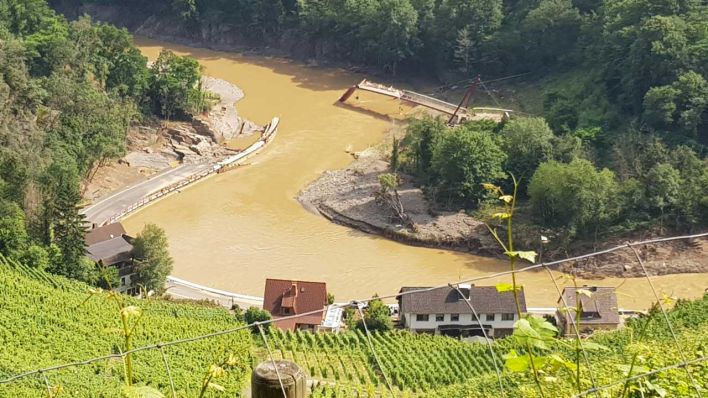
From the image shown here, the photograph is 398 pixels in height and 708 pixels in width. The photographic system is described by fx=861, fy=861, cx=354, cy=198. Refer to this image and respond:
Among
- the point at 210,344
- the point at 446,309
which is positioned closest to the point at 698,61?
the point at 446,309

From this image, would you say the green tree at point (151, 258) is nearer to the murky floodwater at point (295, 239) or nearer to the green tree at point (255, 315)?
the murky floodwater at point (295, 239)

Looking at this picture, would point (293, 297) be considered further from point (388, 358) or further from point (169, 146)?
point (169, 146)

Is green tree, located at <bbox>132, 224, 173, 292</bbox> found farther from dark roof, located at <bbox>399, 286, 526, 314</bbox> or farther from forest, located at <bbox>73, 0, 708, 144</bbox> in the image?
forest, located at <bbox>73, 0, 708, 144</bbox>

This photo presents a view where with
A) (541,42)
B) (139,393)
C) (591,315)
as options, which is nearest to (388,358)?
Answer: (591,315)

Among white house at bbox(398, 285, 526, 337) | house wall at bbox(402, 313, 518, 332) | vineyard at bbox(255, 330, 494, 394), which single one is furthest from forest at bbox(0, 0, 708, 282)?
vineyard at bbox(255, 330, 494, 394)

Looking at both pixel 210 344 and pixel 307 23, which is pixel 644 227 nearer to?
pixel 210 344

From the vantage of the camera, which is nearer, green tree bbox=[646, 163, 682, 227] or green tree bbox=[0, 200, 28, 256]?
green tree bbox=[0, 200, 28, 256]
